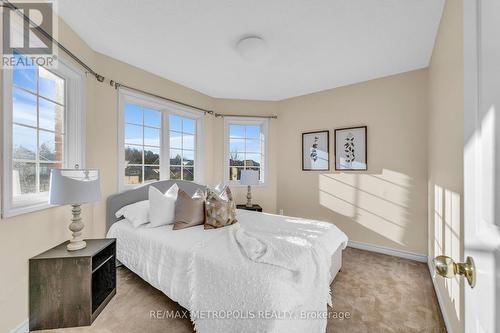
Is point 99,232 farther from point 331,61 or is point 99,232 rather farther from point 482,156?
point 331,61

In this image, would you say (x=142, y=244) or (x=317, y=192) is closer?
(x=142, y=244)

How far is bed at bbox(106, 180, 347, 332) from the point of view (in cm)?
133

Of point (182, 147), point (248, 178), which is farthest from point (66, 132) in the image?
point (248, 178)

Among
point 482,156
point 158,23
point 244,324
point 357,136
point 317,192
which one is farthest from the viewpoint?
point 317,192

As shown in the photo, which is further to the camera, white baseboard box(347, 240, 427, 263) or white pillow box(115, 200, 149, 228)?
white baseboard box(347, 240, 427, 263)

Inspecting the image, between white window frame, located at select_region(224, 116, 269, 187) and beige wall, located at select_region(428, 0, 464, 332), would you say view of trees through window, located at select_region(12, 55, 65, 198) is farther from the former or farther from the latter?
beige wall, located at select_region(428, 0, 464, 332)

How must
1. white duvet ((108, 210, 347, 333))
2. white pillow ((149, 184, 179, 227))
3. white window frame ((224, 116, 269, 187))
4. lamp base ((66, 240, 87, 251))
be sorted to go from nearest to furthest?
1. white duvet ((108, 210, 347, 333))
2. lamp base ((66, 240, 87, 251))
3. white pillow ((149, 184, 179, 227))
4. white window frame ((224, 116, 269, 187))

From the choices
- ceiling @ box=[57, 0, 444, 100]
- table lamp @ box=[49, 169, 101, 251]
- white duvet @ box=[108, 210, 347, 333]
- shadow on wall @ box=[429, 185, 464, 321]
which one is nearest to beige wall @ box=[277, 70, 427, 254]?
ceiling @ box=[57, 0, 444, 100]

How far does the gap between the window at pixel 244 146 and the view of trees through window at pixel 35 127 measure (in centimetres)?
240

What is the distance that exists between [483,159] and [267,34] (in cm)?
205

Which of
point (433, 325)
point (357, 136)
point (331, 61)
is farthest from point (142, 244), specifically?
point (357, 136)

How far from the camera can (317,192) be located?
363cm

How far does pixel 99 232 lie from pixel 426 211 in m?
3.94

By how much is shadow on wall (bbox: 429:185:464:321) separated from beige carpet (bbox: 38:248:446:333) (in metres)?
0.31
